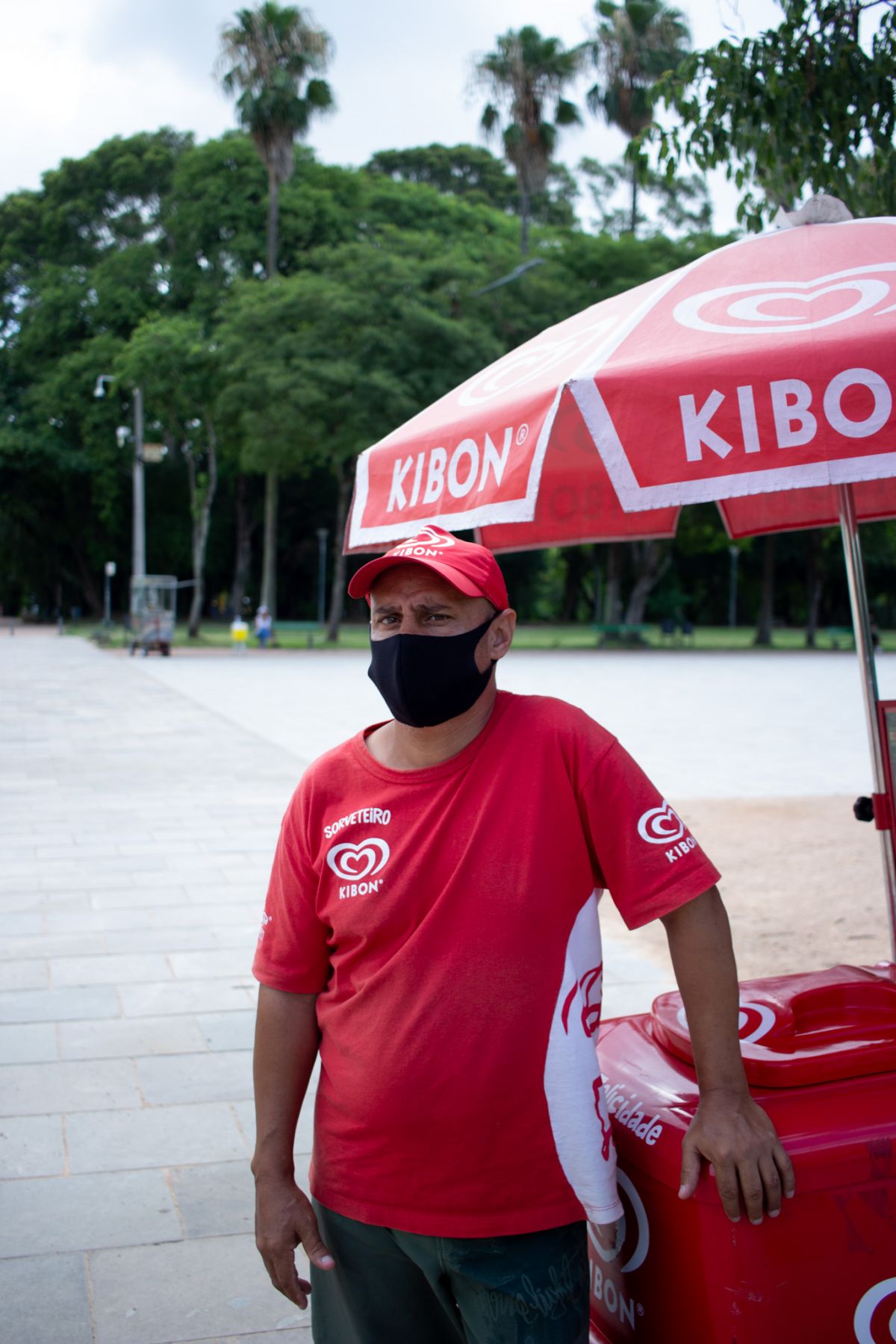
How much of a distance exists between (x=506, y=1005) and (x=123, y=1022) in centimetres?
340

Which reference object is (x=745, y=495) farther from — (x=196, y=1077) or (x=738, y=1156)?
(x=196, y=1077)

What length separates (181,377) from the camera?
3578 cm

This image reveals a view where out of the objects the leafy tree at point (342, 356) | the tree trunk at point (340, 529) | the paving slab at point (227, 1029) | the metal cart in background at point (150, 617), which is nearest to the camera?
the paving slab at point (227, 1029)

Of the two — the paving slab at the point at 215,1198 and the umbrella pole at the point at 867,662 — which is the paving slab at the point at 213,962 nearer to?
the paving slab at the point at 215,1198

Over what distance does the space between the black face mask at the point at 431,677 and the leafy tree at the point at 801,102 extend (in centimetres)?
409

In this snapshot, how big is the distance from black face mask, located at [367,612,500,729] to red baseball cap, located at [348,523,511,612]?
0.09m

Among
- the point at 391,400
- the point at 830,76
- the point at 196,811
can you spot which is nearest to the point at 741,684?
the point at 391,400

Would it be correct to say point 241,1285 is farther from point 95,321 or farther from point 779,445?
point 95,321

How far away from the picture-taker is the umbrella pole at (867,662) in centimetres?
317

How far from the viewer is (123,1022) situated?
4926mm

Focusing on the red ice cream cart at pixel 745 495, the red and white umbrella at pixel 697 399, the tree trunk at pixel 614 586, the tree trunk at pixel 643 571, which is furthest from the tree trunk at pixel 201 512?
the red ice cream cart at pixel 745 495

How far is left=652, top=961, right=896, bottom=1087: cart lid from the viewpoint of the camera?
84.5 inches

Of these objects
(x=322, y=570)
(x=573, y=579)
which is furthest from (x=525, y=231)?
(x=573, y=579)

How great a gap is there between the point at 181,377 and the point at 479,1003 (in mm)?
35815
